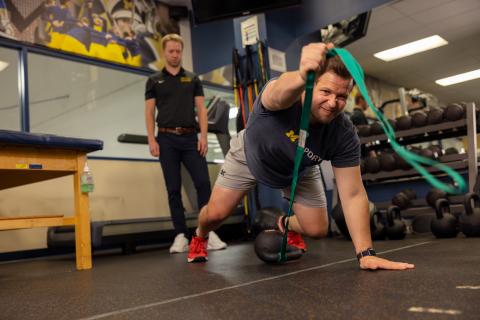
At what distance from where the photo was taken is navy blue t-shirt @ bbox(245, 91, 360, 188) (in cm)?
162

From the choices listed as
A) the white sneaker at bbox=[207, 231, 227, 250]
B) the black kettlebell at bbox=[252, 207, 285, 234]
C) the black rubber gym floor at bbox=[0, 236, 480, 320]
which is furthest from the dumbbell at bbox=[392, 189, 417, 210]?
the black rubber gym floor at bbox=[0, 236, 480, 320]

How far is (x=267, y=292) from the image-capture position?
132cm

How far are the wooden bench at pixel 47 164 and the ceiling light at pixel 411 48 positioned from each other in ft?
20.8

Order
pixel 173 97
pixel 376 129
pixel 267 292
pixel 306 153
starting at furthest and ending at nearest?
pixel 376 129 < pixel 173 97 < pixel 306 153 < pixel 267 292

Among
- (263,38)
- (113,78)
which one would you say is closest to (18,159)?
(263,38)

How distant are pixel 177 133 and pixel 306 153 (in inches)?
65.3

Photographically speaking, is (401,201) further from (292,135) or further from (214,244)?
(292,135)

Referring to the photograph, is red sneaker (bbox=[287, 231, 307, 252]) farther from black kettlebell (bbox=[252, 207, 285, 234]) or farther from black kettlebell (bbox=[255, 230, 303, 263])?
black kettlebell (bbox=[252, 207, 285, 234])

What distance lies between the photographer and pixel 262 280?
5.16ft

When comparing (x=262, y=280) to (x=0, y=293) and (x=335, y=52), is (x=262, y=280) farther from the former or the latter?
(x=0, y=293)

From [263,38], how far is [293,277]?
3.05 m

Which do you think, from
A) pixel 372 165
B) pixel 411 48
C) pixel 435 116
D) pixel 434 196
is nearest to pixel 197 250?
pixel 434 196

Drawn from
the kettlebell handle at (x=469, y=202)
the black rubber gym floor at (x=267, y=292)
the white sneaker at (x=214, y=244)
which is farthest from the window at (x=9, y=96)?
the kettlebell handle at (x=469, y=202)

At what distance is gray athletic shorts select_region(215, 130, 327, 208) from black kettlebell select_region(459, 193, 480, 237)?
131cm
